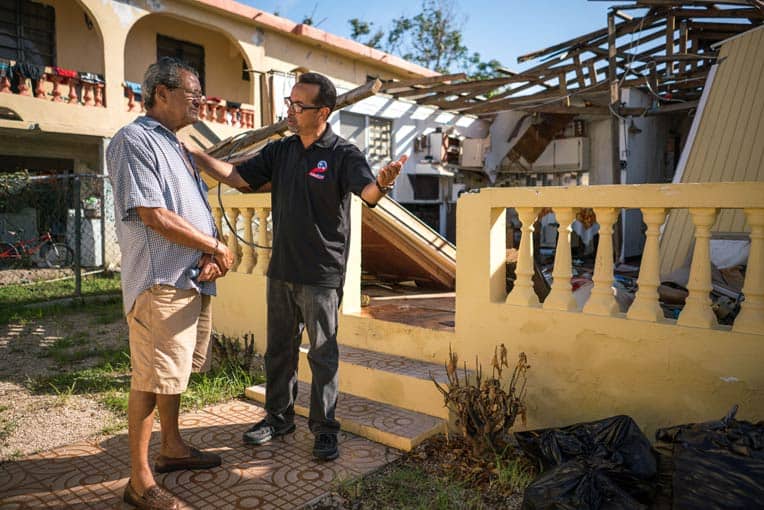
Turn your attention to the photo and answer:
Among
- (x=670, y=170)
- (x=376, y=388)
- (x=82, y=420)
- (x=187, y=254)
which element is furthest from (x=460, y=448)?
(x=670, y=170)

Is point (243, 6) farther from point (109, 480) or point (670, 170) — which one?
point (109, 480)

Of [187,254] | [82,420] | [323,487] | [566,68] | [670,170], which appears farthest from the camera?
[670,170]

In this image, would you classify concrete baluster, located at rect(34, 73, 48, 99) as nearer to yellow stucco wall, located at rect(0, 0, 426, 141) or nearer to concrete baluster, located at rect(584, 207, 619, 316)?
yellow stucco wall, located at rect(0, 0, 426, 141)

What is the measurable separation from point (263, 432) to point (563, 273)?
6.58ft

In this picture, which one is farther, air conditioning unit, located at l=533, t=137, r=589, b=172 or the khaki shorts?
air conditioning unit, located at l=533, t=137, r=589, b=172

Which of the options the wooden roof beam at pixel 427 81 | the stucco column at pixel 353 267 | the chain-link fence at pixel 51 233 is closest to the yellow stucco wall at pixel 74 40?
the chain-link fence at pixel 51 233

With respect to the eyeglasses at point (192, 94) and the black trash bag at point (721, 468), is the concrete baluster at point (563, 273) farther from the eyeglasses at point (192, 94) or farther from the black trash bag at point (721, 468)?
the eyeglasses at point (192, 94)

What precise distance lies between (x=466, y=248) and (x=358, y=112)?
11.4 m

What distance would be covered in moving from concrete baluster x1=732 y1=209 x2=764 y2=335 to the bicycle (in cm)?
1159

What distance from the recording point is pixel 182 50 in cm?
1383

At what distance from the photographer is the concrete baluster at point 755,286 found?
260cm

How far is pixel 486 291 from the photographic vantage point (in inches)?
136

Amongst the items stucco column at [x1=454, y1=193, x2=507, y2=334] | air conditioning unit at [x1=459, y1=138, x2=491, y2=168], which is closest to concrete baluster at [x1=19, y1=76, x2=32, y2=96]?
stucco column at [x1=454, y1=193, x2=507, y2=334]

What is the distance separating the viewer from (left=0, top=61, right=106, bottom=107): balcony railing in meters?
10.0
